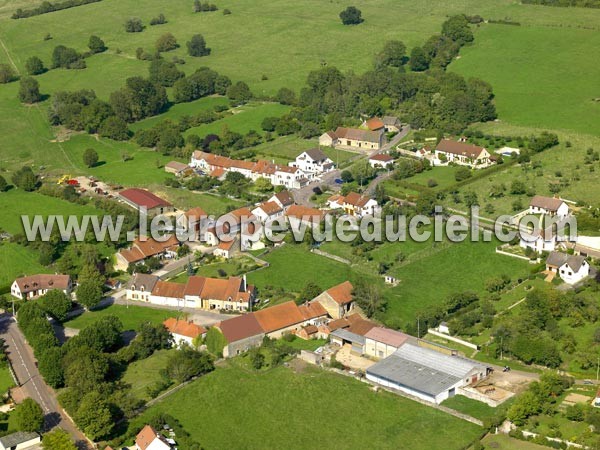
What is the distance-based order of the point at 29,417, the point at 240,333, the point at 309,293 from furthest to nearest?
the point at 309,293 < the point at 240,333 < the point at 29,417

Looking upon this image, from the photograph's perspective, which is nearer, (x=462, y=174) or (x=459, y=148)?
(x=462, y=174)

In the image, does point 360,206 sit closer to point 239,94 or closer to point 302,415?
point 302,415

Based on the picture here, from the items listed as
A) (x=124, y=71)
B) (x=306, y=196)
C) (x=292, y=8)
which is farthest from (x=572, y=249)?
(x=292, y=8)

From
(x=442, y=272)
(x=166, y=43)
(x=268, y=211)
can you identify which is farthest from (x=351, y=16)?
(x=442, y=272)

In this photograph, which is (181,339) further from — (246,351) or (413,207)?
(413,207)

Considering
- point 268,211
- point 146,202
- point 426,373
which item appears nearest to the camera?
point 426,373

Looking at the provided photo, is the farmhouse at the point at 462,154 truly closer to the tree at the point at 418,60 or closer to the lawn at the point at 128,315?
the tree at the point at 418,60

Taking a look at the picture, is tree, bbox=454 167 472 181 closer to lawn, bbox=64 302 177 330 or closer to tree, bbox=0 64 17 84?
lawn, bbox=64 302 177 330

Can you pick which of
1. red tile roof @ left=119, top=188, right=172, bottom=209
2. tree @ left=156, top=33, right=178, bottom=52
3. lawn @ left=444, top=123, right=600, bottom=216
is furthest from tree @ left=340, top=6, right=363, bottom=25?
red tile roof @ left=119, top=188, right=172, bottom=209
